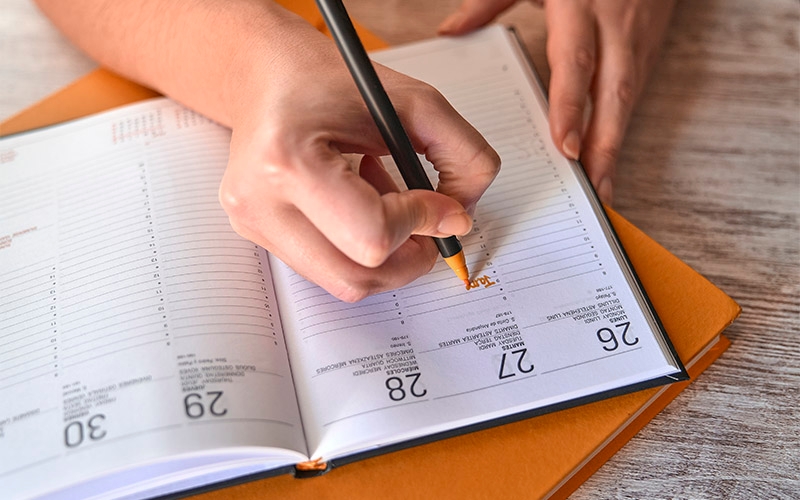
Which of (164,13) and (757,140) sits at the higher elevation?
(164,13)

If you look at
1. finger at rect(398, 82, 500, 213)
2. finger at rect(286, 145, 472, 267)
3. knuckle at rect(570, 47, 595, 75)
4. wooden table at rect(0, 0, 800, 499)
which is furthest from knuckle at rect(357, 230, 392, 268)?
knuckle at rect(570, 47, 595, 75)

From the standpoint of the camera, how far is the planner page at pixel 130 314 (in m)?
0.46

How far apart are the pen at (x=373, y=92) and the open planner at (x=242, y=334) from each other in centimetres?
9

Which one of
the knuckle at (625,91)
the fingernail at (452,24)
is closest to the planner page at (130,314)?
the fingernail at (452,24)

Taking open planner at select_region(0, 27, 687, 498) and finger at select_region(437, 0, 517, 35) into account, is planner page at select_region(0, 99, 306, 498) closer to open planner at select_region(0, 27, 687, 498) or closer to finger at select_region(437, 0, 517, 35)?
open planner at select_region(0, 27, 687, 498)

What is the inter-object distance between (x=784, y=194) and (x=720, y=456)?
303mm

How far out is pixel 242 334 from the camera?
20.2 inches

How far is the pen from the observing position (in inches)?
17.8

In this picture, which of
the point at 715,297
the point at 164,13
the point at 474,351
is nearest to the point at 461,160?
the point at 474,351

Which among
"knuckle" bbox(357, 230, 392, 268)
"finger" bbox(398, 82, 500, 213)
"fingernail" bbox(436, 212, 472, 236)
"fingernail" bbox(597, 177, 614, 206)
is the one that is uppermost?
"finger" bbox(398, 82, 500, 213)

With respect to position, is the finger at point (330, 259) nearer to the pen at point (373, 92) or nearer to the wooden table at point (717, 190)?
the pen at point (373, 92)

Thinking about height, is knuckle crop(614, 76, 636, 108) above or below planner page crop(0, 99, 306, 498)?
above

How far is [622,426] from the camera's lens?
0.51 m

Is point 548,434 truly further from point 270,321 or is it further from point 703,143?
point 703,143
